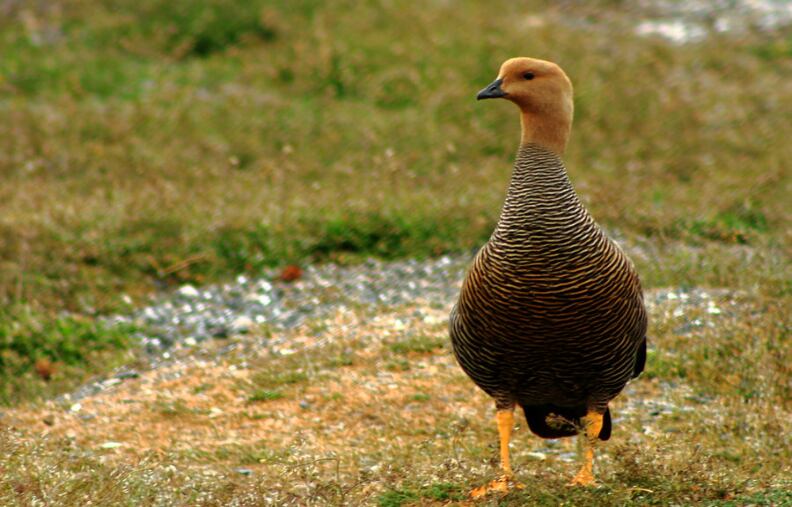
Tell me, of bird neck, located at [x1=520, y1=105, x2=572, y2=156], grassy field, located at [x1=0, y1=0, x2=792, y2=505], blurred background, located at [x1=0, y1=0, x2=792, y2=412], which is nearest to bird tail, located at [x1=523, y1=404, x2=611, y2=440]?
grassy field, located at [x1=0, y1=0, x2=792, y2=505]

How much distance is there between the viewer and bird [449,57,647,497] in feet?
19.7

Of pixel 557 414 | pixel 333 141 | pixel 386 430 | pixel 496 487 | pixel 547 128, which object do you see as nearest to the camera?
pixel 496 487

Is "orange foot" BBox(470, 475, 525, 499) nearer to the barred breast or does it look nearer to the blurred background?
the barred breast

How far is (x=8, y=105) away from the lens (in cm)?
1483

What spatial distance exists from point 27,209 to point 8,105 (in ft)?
10.9

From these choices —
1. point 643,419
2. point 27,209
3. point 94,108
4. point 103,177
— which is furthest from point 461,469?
point 94,108

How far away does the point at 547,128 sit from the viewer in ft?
21.3

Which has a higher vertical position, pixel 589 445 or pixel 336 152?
pixel 336 152

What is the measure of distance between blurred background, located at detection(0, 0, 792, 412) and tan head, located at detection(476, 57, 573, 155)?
371 centimetres

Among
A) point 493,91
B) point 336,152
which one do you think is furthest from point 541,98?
point 336,152

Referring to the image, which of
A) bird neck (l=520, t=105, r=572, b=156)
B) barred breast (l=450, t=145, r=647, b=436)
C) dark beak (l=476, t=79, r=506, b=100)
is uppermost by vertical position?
dark beak (l=476, t=79, r=506, b=100)

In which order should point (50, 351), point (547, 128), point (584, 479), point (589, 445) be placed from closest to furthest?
point (584, 479), point (589, 445), point (547, 128), point (50, 351)

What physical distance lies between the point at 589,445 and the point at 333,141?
8845 millimetres

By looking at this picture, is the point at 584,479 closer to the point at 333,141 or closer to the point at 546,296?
the point at 546,296
